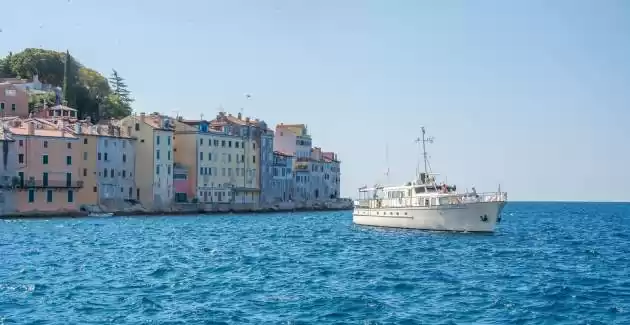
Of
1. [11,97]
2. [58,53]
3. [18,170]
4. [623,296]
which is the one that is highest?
[58,53]

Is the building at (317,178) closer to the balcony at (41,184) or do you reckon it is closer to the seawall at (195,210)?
the seawall at (195,210)

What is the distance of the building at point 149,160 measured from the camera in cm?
9644

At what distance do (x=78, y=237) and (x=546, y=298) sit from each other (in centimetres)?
3449

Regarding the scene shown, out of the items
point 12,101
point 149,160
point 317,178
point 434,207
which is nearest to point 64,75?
point 12,101

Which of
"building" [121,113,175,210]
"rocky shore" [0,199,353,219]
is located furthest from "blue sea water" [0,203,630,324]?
"building" [121,113,175,210]

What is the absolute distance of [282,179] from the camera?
406 feet

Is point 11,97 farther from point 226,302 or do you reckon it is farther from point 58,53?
point 226,302

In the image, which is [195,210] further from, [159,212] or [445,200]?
[445,200]

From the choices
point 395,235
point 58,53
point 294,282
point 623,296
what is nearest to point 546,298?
point 623,296

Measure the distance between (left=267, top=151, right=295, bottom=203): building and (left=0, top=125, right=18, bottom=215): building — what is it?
44045 mm

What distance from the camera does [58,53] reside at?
124000 mm

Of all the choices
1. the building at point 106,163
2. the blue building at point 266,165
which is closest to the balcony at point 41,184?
the building at point 106,163

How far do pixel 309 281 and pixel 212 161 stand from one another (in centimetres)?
7722

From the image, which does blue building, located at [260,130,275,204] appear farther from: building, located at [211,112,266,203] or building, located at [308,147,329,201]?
building, located at [308,147,329,201]
